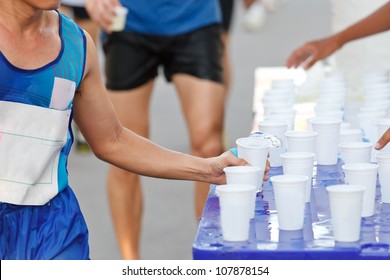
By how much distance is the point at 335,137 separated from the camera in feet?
10.8

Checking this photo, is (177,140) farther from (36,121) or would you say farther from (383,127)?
(36,121)

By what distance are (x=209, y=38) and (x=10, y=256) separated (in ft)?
8.01

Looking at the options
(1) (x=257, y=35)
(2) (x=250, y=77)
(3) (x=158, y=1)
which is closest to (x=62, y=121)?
(3) (x=158, y=1)

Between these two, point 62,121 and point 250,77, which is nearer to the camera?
point 62,121

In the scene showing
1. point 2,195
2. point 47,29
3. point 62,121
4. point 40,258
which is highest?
point 47,29

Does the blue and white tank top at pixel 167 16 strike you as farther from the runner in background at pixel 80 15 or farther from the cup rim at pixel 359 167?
the cup rim at pixel 359 167

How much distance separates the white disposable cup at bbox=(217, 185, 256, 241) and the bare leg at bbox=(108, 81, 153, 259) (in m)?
2.52

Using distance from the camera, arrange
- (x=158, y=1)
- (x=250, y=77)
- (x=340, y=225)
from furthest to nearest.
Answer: (x=250, y=77) → (x=158, y=1) → (x=340, y=225)

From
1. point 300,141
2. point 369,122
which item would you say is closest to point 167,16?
point 369,122

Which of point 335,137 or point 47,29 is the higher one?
point 47,29

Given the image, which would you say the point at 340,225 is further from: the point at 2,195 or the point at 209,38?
the point at 209,38

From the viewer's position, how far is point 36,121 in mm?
2883

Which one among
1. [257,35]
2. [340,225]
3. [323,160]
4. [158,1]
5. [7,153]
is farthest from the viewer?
[257,35]

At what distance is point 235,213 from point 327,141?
830 mm
